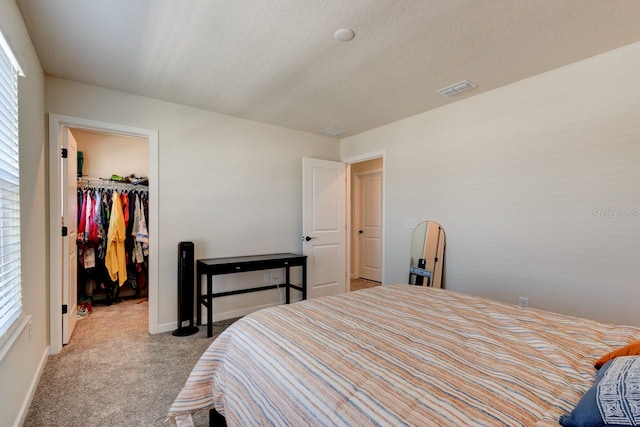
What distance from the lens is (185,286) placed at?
3141mm

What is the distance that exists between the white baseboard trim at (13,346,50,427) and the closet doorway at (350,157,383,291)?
4.12m

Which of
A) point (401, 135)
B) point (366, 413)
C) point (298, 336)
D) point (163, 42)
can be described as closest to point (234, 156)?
point (163, 42)

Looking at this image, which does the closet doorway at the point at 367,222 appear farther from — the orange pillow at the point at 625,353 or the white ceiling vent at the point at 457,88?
the orange pillow at the point at 625,353

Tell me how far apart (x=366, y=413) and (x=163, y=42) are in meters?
2.52

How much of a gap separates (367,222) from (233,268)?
3.31 metres

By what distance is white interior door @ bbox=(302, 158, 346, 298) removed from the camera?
418 centimetres

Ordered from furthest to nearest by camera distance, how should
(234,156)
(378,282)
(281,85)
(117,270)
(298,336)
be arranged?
(378,282) < (117,270) < (234,156) < (281,85) < (298,336)

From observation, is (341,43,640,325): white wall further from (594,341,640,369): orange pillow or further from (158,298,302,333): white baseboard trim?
(158,298,302,333): white baseboard trim

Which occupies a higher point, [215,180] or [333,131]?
[333,131]

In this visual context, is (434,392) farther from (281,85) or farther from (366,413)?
(281,85)

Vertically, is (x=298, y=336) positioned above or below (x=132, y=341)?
above

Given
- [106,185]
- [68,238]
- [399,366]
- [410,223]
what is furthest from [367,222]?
[399,366]

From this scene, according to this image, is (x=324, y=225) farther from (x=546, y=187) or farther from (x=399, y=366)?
(x=399, y=366)

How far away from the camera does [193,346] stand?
284cm
